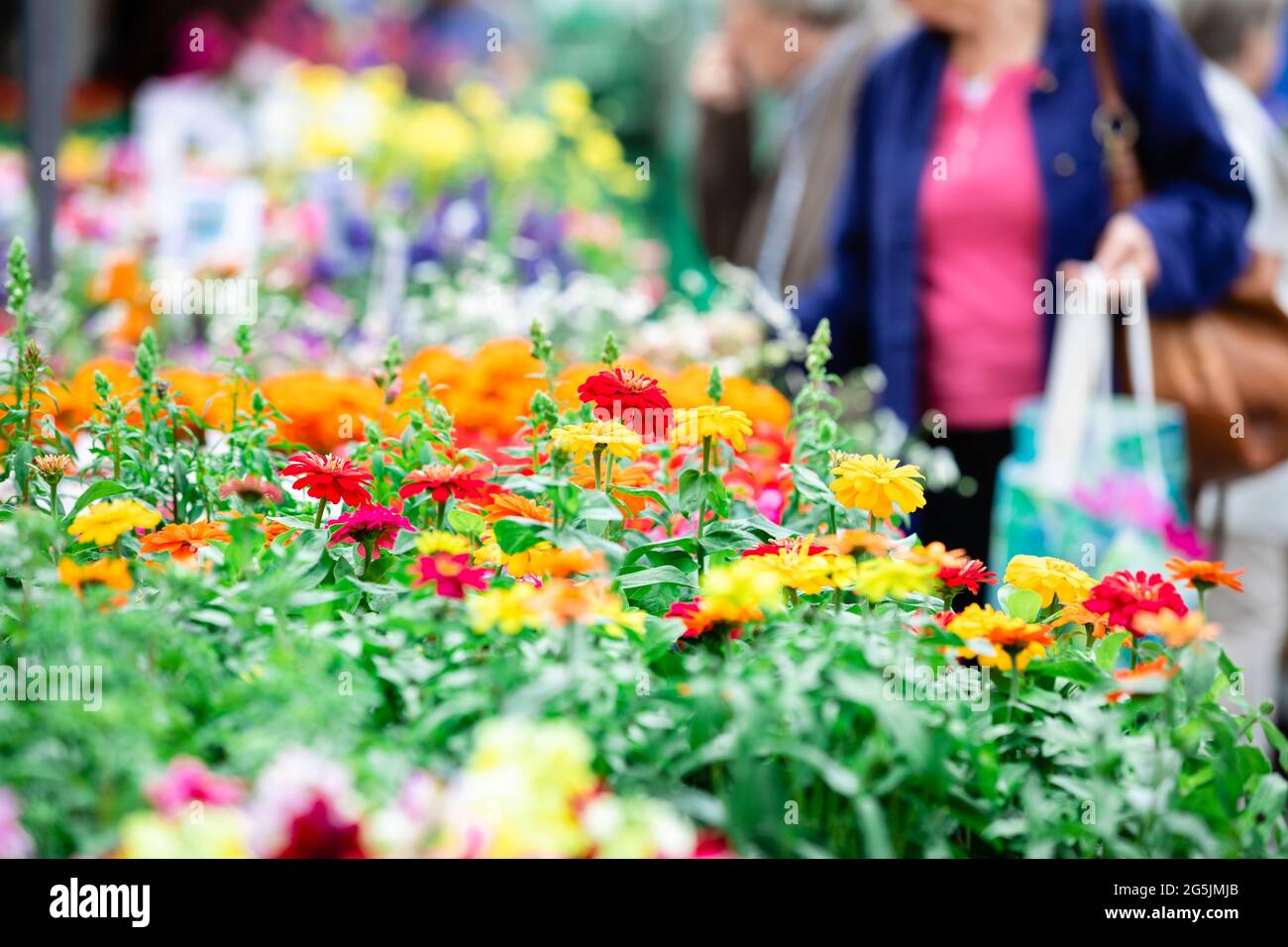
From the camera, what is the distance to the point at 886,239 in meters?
2.89

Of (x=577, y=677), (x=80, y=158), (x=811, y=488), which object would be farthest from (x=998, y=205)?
(x=80, y=158)

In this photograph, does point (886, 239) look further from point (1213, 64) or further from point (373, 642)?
point (373, 642)

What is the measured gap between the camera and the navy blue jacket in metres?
2.71

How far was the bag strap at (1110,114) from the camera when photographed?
2.77 m

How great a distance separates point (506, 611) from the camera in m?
1.04

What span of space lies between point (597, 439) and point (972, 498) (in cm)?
174

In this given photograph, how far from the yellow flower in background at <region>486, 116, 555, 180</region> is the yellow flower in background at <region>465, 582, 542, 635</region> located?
9.15 ft

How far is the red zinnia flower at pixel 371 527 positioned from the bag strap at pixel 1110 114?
1.97m

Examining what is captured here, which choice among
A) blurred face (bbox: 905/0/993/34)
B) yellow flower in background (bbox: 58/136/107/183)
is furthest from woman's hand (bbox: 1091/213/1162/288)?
yellow flower in background (bbox: 58/136/107/183)

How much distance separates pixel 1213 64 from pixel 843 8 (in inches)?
38.7

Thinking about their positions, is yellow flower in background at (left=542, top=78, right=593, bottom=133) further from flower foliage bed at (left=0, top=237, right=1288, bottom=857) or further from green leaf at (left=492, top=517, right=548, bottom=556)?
green leaf at (left=492, top=517, right=548, bottom=556)

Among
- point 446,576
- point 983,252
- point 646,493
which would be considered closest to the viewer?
point 446,576

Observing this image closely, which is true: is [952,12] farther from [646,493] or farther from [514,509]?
[514,509]

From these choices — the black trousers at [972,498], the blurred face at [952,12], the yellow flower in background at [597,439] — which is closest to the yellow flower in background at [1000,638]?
the yellow flower in background at [597,439]
